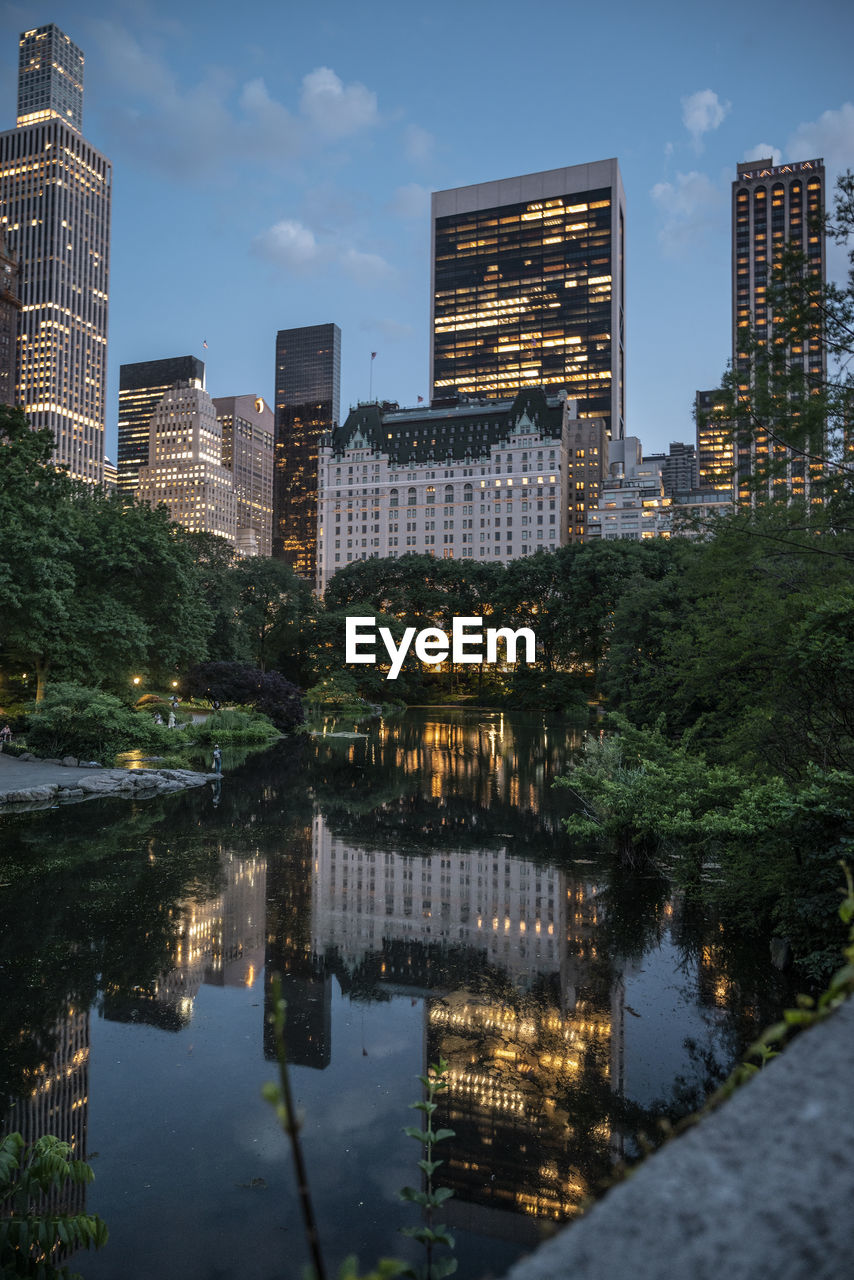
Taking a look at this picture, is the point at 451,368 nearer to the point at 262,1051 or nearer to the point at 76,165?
the point at 76,165

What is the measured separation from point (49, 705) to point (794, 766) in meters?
23.6

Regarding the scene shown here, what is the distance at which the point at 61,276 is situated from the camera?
18112 cm

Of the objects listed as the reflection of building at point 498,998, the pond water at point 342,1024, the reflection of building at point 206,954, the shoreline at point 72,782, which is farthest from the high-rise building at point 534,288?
the reflection of building at point 206,954

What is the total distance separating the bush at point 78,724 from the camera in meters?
26.4

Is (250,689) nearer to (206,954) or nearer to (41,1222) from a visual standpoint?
(206,954)

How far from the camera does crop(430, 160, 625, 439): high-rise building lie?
17700 cm

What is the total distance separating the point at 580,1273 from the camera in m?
0.98

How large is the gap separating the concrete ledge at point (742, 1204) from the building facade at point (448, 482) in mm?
122269

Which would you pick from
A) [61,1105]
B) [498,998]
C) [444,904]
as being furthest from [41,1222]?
[444,904]

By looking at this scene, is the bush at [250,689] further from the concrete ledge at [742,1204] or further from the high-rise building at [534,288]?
the high-rise building at [534,288]

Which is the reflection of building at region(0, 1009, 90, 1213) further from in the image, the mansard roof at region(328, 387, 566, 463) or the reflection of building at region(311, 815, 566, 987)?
the mansard roof at region(328, 387, 566, 463)

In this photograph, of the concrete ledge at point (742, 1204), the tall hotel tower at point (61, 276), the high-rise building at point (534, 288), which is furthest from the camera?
the tall hotel tower at point (61, 276)

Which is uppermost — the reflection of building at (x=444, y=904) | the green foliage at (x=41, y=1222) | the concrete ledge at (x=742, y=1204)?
the concrete ledge at (x=742, y=1204)

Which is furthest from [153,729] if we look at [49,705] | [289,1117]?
[289,1117]
